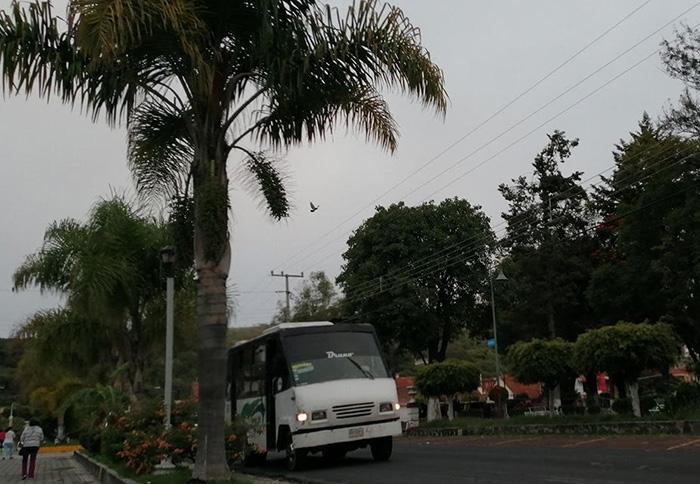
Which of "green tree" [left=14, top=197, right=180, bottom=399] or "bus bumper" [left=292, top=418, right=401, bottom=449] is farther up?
"green tree" [left=14, top=197, right=180, bottom=399]

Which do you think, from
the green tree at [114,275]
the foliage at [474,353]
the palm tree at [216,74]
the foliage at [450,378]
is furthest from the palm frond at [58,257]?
the foliage at [474,353]

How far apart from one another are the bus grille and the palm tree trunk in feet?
16.3

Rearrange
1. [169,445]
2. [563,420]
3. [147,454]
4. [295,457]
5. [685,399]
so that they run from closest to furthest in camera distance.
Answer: [169,445]
[147,454]
[295,457]
[685,399]
[563,420]

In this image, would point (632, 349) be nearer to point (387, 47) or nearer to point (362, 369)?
point (362, 369)

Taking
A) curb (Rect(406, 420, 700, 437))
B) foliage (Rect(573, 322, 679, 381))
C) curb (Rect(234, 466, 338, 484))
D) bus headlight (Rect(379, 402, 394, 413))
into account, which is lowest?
curb (Rect(234, 466, 338, 484))

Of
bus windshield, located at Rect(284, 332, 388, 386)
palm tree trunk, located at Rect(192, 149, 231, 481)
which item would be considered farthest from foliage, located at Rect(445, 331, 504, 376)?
palm tree trunk, located at Rect(192, 149, 231, 481)

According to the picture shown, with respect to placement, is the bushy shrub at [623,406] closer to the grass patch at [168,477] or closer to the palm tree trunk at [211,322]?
the grass patch at [168,477]

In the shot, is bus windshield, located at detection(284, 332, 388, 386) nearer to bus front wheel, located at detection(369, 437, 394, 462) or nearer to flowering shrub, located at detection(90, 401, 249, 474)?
bus front wheel, located at detection(369, 437, 394, 462)

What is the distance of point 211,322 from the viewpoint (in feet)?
29.5

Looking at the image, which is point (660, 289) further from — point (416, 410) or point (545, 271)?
point (416, 410)

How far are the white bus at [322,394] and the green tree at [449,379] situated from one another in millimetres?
14834

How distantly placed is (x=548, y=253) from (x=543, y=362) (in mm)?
20508

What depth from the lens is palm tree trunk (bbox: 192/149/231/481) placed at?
8859 mm

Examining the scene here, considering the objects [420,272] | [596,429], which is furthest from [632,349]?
[420,272]
